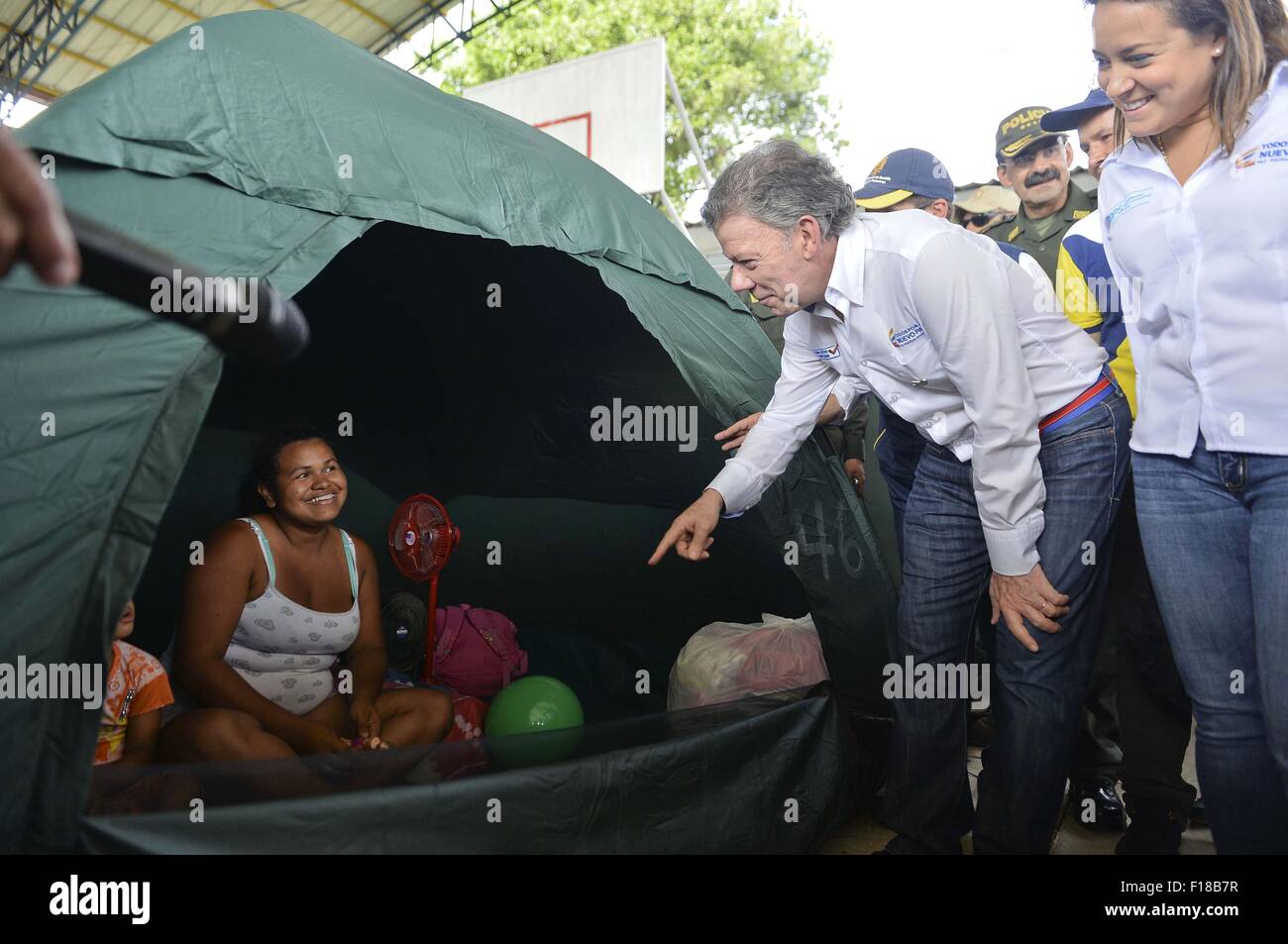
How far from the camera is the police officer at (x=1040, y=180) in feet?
11.2

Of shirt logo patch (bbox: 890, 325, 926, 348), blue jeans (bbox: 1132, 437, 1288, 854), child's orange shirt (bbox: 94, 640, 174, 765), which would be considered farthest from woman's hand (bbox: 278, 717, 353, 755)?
blue jeans (bbox: 1132, 437, 1288, 854)

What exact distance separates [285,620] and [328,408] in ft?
4.40

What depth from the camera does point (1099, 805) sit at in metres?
2.74

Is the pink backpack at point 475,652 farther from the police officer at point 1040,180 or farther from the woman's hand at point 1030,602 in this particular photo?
the police officer at point 1040,180

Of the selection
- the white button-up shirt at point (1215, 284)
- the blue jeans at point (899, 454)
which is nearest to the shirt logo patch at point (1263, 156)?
the white button-up shirt at point (1215, 284)

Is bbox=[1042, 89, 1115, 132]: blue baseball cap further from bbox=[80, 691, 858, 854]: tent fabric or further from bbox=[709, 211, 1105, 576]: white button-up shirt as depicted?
bbox=[80, 691, 858, 854]: tent fabric

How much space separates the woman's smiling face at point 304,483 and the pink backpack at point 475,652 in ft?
2.73

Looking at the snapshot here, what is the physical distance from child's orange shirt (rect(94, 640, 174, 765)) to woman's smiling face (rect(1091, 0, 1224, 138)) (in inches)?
86.0

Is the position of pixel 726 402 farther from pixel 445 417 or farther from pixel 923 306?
pixel 445 417

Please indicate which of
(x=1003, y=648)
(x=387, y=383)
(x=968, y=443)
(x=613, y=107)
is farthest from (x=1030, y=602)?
(x=613, y=107)

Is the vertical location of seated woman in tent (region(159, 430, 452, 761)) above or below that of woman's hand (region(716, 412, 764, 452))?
below

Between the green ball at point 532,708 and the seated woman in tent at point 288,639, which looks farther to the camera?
the green ball at point 532,708

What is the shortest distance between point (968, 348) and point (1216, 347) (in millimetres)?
458

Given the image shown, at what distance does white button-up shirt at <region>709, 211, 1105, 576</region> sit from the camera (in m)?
1.99
